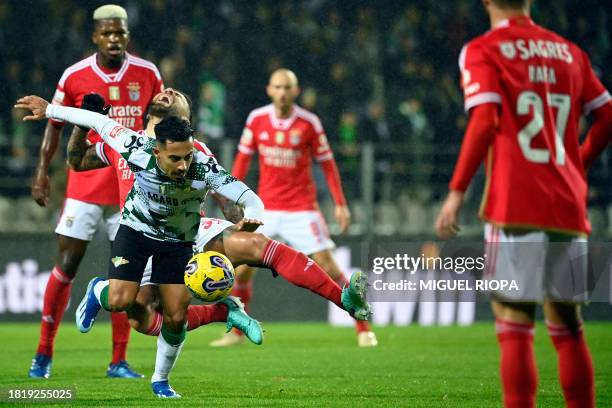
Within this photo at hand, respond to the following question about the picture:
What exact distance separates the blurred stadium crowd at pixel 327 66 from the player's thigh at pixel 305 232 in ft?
8.81

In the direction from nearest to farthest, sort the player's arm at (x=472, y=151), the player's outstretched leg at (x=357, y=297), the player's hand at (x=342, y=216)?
the player's arm at (x=472, y=151)
the player's outstretched leg at (x=357, y=297)
the player's hand at (x=342, y=216)

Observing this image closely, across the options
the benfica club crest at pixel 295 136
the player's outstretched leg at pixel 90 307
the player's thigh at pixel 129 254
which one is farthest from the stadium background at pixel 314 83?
the player's thigh at pixel 129 254

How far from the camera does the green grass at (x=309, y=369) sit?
22.6 feet

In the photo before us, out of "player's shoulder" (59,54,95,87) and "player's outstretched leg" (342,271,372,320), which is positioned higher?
"player's shoulder" (59,54,95,87)

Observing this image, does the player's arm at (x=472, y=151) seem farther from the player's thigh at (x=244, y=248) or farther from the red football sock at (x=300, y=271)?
the player's thigh at (x=244, y=248)

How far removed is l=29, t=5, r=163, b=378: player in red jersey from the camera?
Answer: 27.2 ft

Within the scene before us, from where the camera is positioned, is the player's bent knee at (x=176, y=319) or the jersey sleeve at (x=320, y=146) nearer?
the player's bent knee at (x=176, y=319)

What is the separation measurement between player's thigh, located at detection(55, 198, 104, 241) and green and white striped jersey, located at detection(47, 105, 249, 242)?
1481 mm

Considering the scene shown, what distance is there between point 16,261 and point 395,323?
452cm

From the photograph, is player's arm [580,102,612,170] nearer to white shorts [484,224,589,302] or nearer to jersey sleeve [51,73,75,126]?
white shorts [484,224,589,302]

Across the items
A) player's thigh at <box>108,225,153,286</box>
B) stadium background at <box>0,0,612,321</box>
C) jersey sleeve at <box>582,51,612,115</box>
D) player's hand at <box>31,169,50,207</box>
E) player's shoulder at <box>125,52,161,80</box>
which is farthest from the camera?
stadium background at <box>0,0,612,321</box>

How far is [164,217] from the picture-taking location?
6.79 m

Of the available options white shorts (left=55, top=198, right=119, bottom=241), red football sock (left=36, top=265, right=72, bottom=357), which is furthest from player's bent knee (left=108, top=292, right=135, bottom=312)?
red football sock (left=36, top=265, right=72, bottom=357)

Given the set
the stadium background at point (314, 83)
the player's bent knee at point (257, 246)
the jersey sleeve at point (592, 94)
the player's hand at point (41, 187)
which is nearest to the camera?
the jersey sleeve at point (592, 94)
